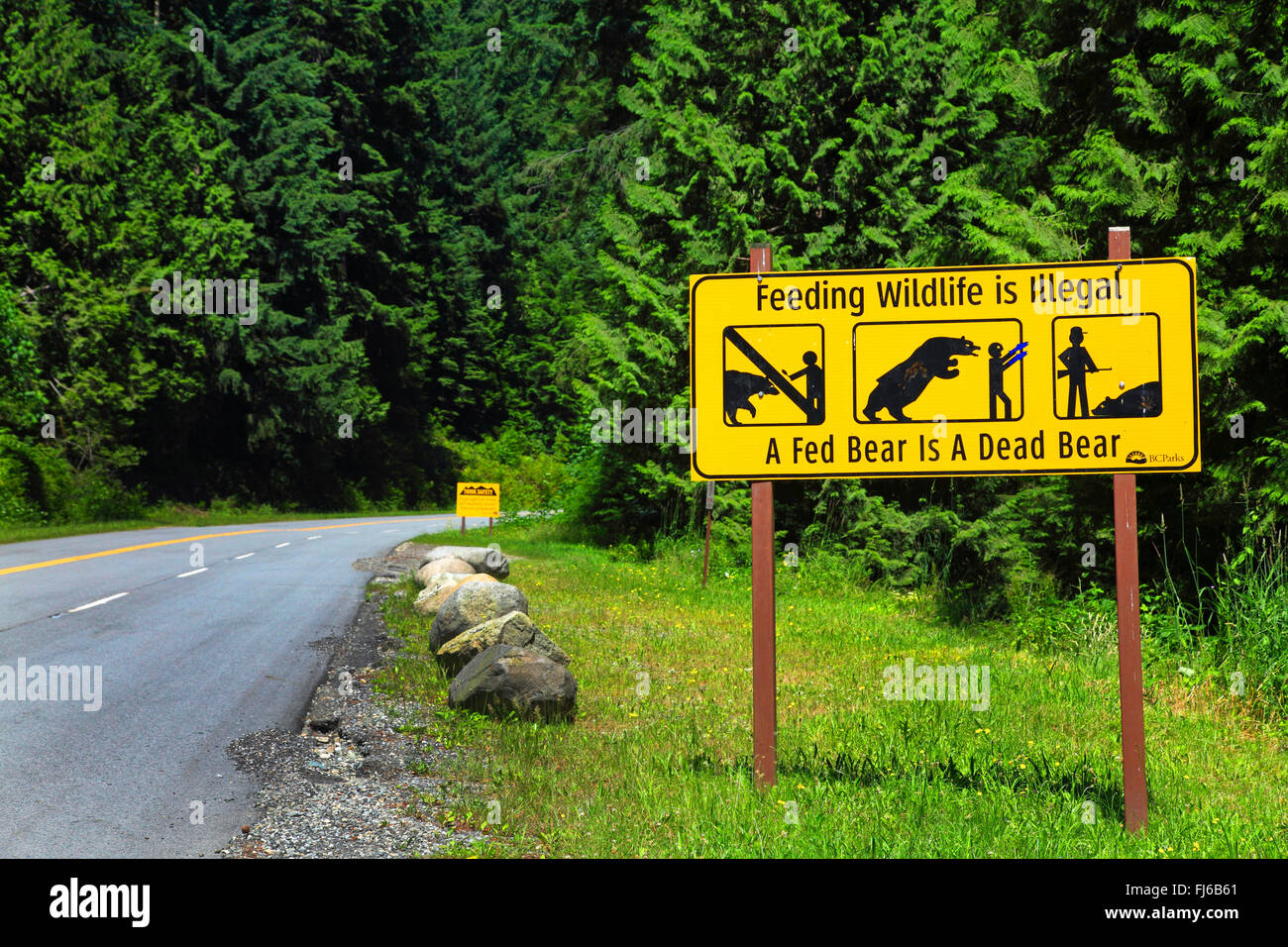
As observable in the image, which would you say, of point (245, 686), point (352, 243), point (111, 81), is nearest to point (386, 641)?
point (245, 686)

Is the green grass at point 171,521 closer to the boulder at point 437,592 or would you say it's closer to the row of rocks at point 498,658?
the boulder at point 437,592

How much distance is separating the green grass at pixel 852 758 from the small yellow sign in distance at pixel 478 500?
11.2 metres

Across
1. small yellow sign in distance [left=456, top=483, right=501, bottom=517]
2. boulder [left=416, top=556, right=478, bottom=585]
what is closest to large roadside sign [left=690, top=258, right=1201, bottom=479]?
boulder [left=416, top=556, right=478, bottom=585]

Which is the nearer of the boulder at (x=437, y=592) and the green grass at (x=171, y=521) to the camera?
the boulder at (x=437, y=592)

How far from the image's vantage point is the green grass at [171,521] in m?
24.5

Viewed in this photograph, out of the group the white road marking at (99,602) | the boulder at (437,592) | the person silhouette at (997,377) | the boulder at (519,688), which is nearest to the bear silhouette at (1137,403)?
the person silhouette at (997,377)

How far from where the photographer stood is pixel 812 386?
573 centimetres

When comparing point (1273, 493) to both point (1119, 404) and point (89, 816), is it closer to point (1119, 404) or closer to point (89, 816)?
point (1119, 404)

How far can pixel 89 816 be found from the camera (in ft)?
18.7

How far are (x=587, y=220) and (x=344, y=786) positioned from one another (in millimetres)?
22502

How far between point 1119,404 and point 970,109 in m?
13.7

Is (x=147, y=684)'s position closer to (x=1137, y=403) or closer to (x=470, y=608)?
(x=470, y=608)

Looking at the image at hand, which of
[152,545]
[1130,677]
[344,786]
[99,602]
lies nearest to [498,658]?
[344,786]

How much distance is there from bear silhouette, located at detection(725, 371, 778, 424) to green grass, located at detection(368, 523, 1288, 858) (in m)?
2.03
